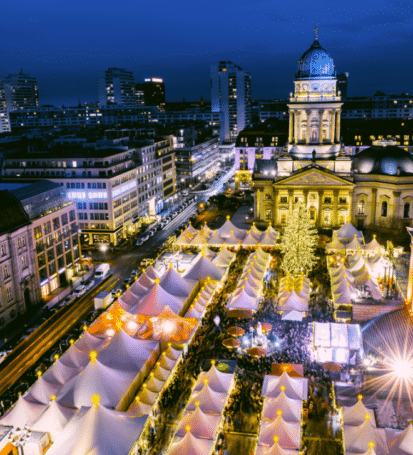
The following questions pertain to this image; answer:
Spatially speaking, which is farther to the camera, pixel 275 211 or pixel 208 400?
pixel 275 211

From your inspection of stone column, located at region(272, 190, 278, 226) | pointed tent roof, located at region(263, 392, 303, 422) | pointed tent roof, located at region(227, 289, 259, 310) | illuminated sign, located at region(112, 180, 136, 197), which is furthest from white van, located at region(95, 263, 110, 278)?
pointed tent roof, located at region(263, 392, 303, 422)

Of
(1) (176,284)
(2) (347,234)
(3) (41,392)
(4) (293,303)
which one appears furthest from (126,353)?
(2) (347,234)

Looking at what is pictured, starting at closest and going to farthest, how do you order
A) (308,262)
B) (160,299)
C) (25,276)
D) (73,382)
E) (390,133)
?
(73,382)
(160,299)
(25,276)
(308,262)
(390,133)

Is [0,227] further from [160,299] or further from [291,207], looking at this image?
[291,207]

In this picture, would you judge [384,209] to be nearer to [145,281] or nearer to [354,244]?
[354,244]

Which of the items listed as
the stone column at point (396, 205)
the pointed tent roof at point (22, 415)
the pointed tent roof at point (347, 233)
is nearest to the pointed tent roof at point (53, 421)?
the pointed tent roof at point (22, 415)

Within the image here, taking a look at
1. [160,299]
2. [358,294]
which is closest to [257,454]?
[160,299]
